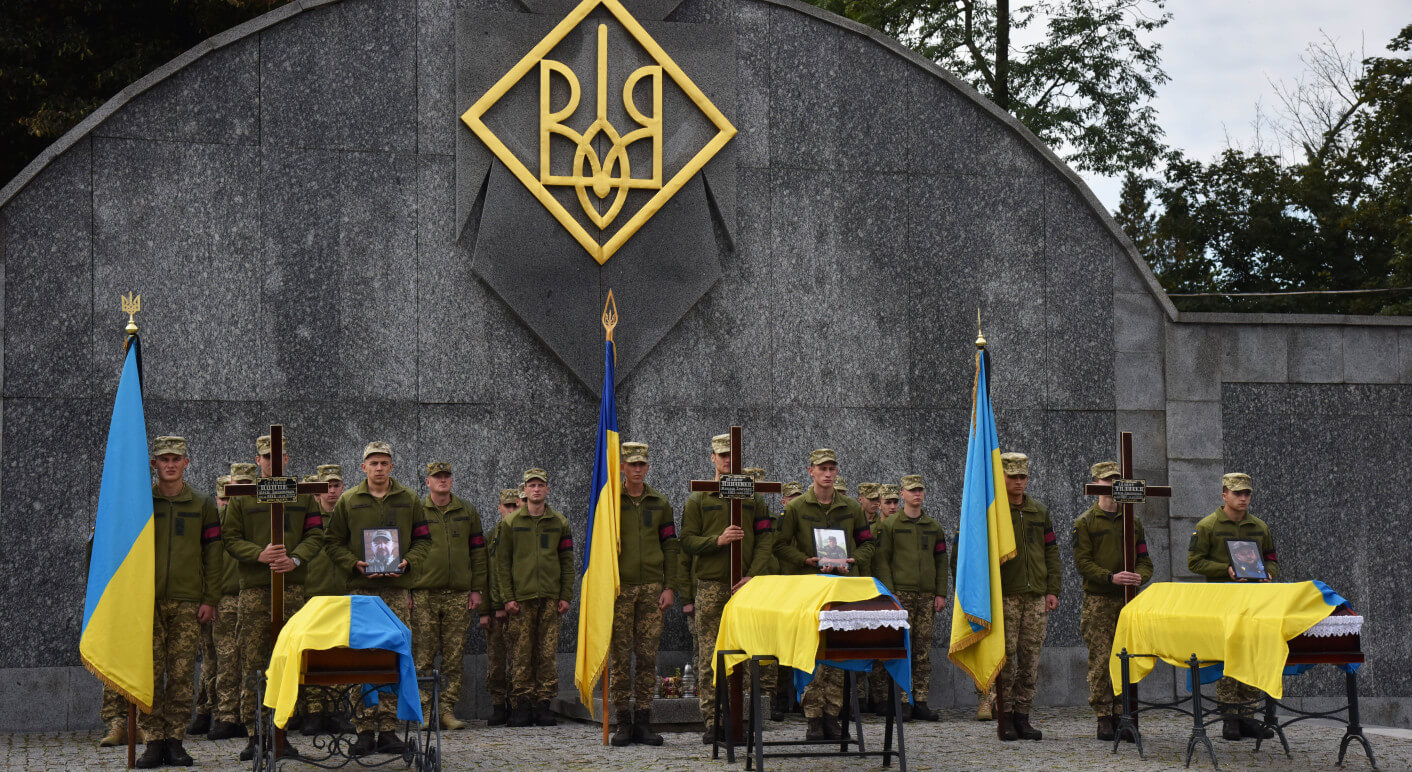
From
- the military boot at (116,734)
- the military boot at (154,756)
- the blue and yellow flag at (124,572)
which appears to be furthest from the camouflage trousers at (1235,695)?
the military boot at (116,734)

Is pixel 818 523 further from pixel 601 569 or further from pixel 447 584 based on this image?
pixel 447 584

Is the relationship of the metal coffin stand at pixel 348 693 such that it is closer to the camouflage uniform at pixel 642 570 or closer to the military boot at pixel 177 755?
the military boot at pixel 177 755

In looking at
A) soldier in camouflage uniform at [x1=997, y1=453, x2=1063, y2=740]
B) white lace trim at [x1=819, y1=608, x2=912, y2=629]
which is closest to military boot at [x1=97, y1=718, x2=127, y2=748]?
white lace trim at [x1=819, y1=608, x2=912, y2=629]

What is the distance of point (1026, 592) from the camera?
451 inches

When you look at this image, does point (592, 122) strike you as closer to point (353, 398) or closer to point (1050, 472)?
point (353, 398)

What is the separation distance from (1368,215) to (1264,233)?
89.8 inches

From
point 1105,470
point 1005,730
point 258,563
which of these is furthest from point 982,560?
point 258,563

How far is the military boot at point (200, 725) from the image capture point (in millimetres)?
10945

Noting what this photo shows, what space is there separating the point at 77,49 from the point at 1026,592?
11054mm

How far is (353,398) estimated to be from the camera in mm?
12234

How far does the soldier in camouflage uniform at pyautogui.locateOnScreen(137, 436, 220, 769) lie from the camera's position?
9.45m

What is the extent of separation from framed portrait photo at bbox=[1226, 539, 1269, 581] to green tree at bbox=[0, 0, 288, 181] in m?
11.2

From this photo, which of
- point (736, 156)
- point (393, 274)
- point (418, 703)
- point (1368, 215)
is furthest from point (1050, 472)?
point (1368, 215)

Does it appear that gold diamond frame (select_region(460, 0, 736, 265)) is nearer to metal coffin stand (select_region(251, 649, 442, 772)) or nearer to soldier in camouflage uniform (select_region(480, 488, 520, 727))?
soldier in camouflage uniform (select_region(480, 488, 520, 727))
